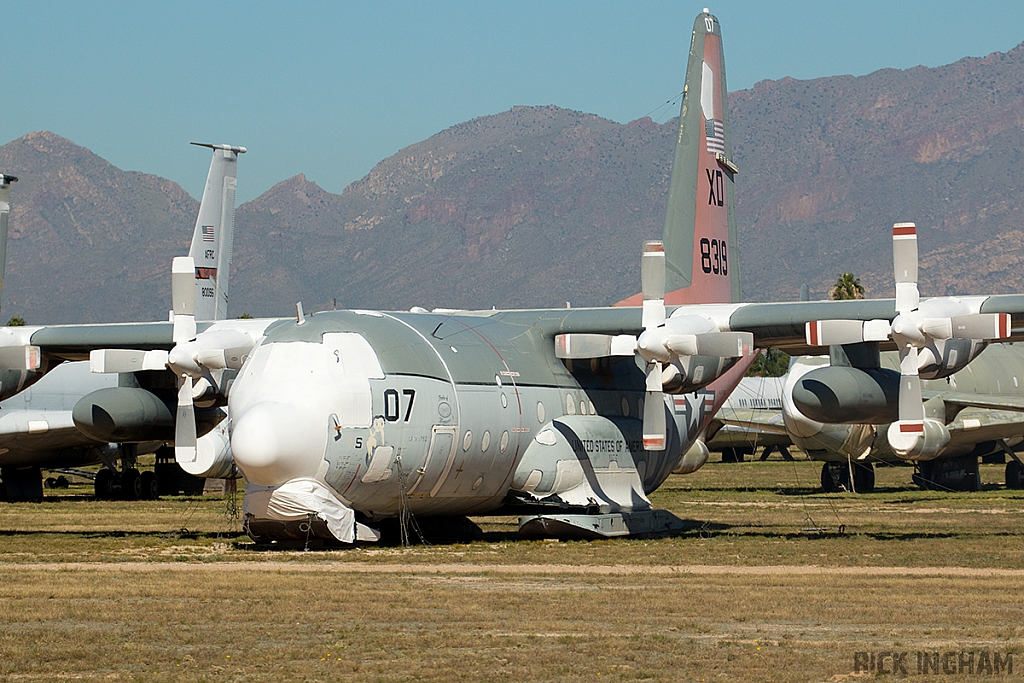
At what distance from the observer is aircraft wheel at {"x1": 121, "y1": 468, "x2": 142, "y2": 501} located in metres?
33.4

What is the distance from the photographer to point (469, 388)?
19484 mm

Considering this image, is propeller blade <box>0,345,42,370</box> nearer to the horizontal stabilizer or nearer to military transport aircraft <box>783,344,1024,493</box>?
the horizontal stabilizer

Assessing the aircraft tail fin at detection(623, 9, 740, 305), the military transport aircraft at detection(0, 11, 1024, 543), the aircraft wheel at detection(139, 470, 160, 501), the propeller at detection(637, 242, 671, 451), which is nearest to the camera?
the military transport aircraft at detection(0, 11, 1024, 543)

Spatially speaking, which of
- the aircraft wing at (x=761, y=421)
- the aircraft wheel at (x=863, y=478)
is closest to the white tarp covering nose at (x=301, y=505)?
the aircraft wheel at (x=863, y=478)

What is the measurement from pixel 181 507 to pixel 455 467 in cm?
1245

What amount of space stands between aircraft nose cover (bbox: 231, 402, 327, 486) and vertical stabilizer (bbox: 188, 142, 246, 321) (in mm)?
15118

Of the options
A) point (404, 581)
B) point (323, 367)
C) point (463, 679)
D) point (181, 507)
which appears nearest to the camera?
point (463, 679)

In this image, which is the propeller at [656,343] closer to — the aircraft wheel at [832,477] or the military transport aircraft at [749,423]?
the aircraft wheel at [832,477]

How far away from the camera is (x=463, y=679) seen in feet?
31.7

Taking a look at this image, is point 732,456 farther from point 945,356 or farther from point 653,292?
point 653,292

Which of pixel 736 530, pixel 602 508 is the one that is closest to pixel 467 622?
pixel 602 508

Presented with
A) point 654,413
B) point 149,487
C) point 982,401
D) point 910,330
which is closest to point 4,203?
point 654,413

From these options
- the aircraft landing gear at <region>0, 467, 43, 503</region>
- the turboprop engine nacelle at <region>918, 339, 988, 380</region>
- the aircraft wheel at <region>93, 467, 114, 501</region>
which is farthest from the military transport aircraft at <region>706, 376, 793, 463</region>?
the aircraft landing gear at <region>0, 467, 43, 503</region>

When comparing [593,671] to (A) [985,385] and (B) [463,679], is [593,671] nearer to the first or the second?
(B) [463,679]
